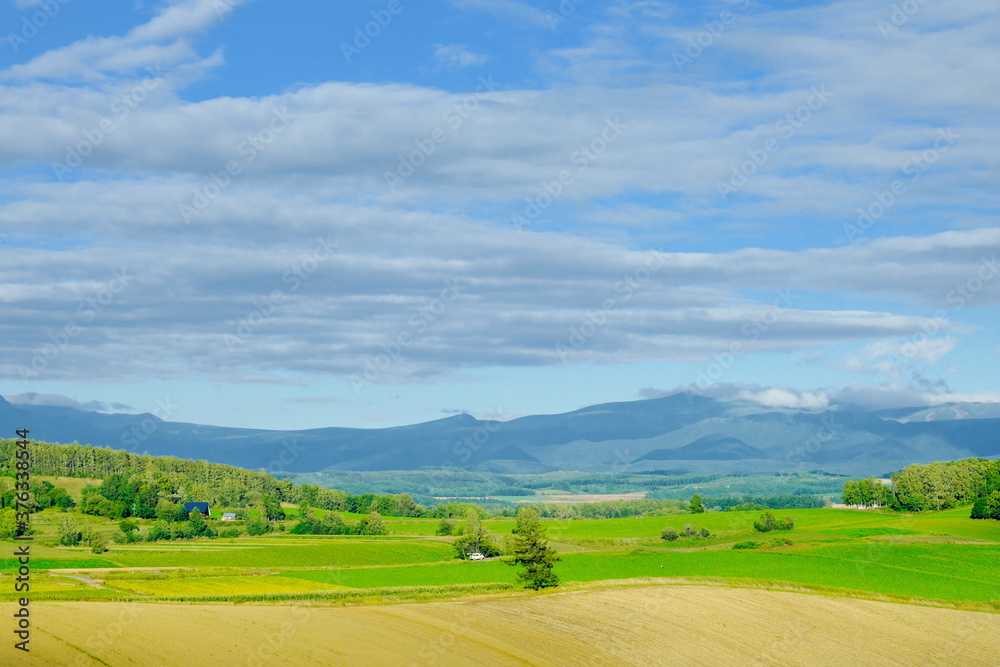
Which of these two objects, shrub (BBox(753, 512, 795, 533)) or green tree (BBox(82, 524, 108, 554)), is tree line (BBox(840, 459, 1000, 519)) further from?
green tree (BBox(82, 524, 108, 554))

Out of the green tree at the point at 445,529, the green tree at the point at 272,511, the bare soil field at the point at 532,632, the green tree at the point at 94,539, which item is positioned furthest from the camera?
the green tree at the point at 272,511

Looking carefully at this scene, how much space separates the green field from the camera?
2899 inches

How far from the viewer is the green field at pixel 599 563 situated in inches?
2899

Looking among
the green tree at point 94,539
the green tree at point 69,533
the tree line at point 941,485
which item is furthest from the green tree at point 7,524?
the tree line at point 941,485

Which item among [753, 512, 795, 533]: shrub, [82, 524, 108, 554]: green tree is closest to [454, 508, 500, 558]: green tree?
[82, 524, 108, 554]: green tree

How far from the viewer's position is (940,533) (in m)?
111

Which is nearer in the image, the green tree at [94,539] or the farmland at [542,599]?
the farmland at [542,599]

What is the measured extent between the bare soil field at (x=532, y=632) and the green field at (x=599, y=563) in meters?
11.1

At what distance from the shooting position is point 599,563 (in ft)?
299

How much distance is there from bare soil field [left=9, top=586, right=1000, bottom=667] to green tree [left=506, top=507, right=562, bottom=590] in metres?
3.30

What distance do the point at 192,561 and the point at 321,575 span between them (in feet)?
60.7

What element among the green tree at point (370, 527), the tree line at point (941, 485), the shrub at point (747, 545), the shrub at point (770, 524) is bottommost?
the green tree at point (370, 527)

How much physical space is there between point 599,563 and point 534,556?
968 inches

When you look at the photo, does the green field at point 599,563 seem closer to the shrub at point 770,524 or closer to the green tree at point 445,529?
the shrub at point 770,524
